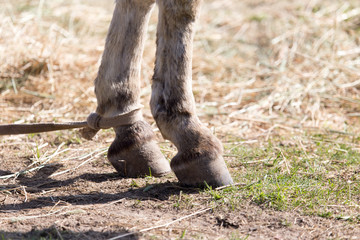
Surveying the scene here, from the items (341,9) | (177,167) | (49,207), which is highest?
(341,9)

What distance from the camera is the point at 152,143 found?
2324 millimetres

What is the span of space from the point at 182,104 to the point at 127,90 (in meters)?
0.38

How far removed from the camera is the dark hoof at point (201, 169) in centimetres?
202

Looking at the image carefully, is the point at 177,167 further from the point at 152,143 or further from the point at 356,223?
the point at 356,223

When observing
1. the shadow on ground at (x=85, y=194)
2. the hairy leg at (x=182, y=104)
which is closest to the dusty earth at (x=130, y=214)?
the shadow on ground at (x=85, y=194)

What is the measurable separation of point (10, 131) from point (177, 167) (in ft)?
2.85

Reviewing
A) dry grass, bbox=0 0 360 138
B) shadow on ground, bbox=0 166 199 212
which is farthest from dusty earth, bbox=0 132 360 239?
dry grass, bbox=0 0 360 138

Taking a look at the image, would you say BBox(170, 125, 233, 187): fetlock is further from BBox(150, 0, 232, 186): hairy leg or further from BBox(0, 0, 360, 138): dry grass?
BBox(0, 0, 360, 138): dry grass

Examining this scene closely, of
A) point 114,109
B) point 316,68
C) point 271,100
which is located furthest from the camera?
point 316,68

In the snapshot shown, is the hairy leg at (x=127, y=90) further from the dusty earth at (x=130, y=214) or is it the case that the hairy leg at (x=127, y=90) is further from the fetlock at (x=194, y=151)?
the fetlock at (x=194, y=151)

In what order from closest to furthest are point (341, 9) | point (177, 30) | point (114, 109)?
point (177, 30), point (114, 109), point (341, 9)

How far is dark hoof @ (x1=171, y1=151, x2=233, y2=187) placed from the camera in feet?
6.64

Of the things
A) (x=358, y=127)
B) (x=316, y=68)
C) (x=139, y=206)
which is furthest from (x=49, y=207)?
(x=316, y=68)

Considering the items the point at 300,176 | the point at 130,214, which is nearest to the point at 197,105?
the point at 300,176
